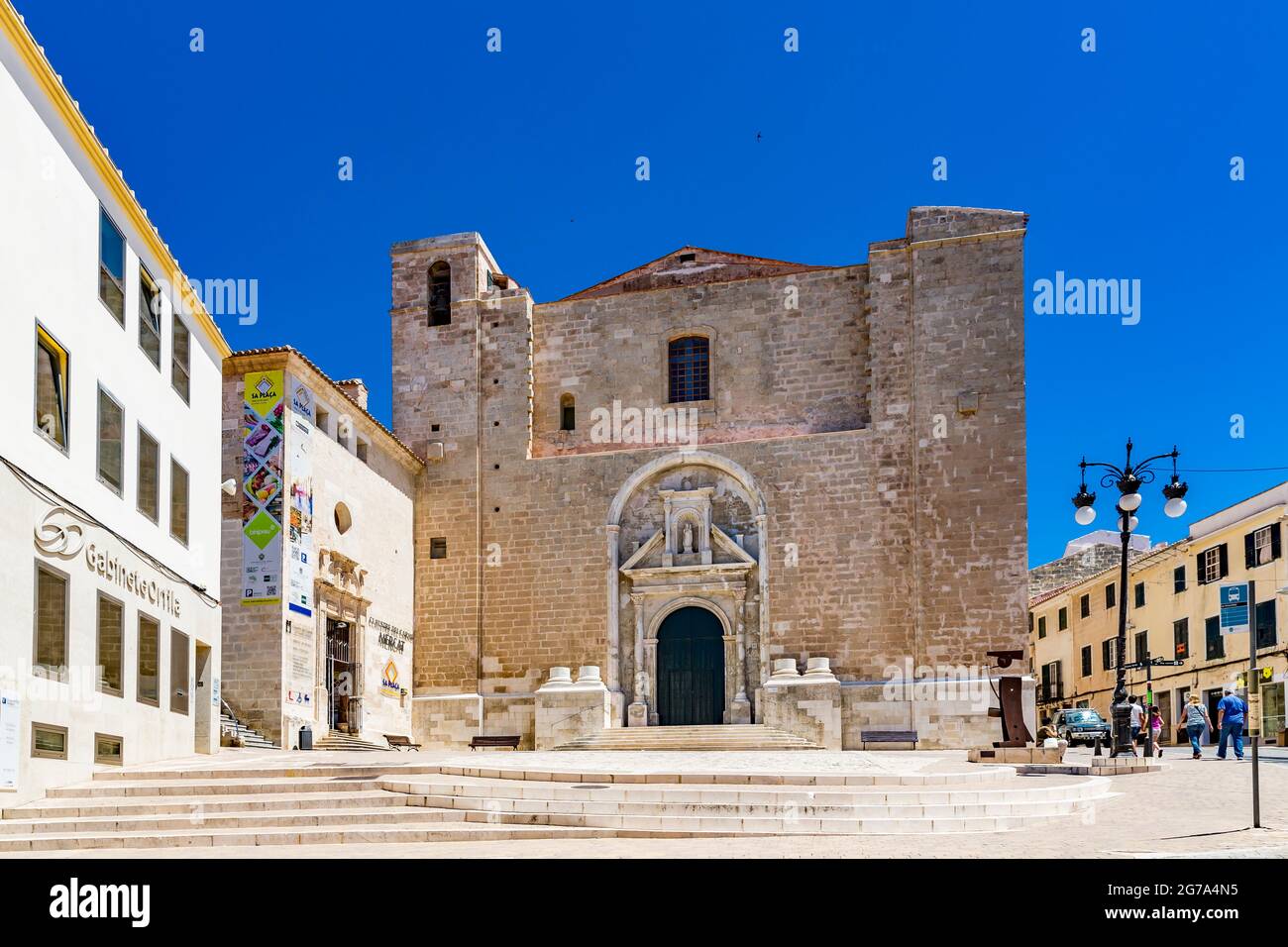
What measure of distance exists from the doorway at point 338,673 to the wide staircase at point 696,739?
14.4 feet

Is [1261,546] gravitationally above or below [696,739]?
above

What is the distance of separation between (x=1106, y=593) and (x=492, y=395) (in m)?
23.3

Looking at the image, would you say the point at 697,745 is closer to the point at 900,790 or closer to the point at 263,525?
the point at 263,525

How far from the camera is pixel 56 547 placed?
14.1 m

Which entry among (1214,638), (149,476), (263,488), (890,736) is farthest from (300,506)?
(1214,638)

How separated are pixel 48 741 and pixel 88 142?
261 inches

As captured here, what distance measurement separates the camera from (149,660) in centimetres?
1702

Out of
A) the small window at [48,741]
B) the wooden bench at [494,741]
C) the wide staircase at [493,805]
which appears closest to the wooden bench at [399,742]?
the wooden bench at [494,741]

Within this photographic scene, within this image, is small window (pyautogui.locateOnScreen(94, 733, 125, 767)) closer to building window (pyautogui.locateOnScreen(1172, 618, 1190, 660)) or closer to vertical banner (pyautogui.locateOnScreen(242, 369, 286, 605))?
vertical banner (pyautogui.locateOnScreen(242, 369, 286, 605))

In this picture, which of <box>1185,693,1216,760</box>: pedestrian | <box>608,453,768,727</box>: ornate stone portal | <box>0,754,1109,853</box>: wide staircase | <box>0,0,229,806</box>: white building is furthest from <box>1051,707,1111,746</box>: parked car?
<box>0,0,229,806</box>: white building

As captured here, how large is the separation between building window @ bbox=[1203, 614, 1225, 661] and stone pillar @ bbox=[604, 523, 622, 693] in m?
17.6

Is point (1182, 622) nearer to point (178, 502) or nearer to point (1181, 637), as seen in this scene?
point (1181, 637)
